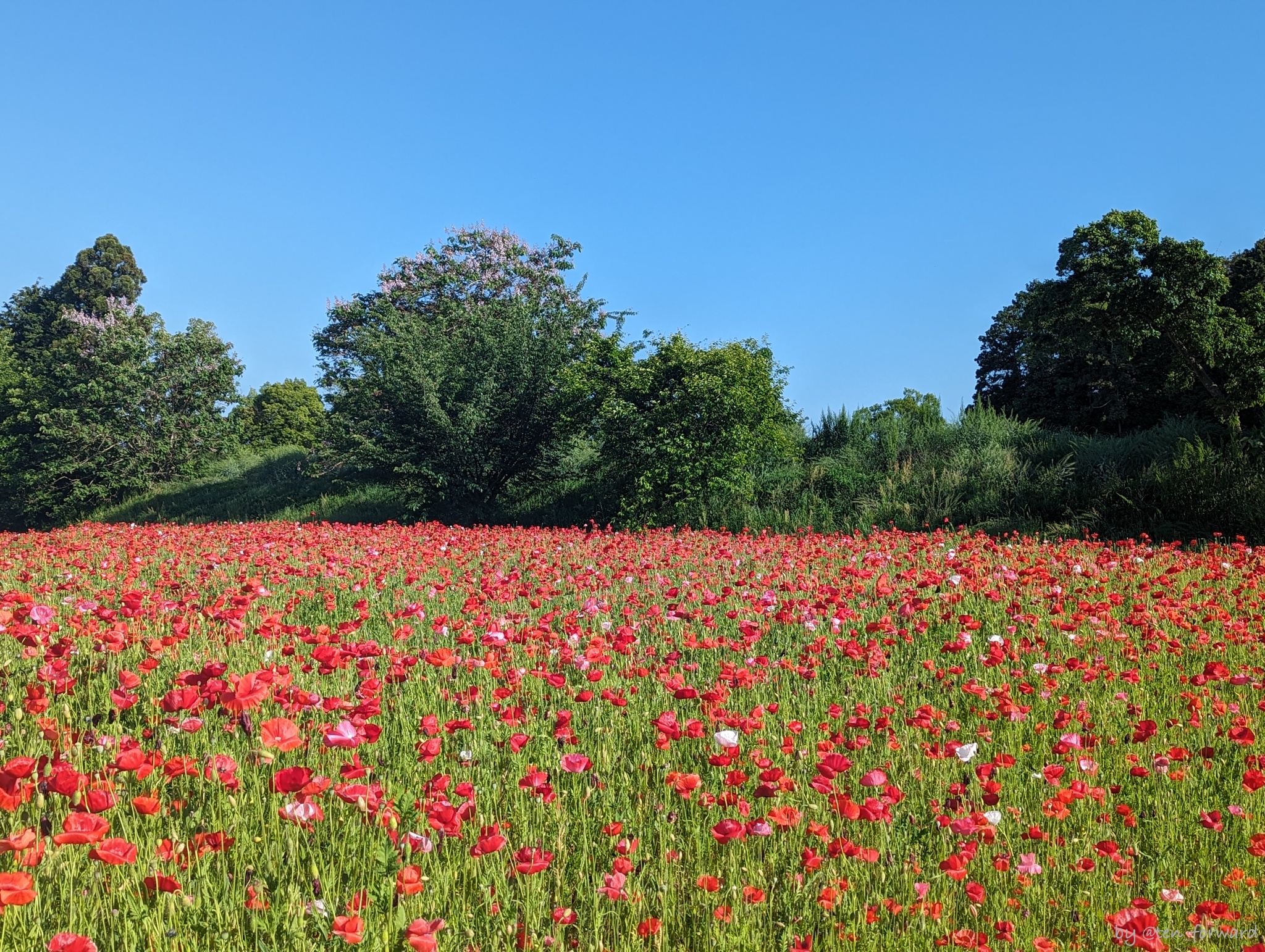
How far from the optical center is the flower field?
221cm

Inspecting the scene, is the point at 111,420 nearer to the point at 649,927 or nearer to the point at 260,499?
the point at 260,499

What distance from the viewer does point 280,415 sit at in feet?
164

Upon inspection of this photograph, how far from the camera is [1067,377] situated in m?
33.8

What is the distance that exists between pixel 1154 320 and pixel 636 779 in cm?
2895

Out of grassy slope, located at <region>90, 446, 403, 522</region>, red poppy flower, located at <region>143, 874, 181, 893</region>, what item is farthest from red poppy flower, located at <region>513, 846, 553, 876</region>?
grassy slope, located at <region>90, 446, 403, 522</region>

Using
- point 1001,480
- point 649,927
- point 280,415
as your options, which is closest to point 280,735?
point 649,927

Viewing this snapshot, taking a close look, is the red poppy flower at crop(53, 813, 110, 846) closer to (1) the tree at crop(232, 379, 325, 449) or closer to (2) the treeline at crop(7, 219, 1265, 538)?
(2) the treeline at crop(7, 219, 1265, 538)

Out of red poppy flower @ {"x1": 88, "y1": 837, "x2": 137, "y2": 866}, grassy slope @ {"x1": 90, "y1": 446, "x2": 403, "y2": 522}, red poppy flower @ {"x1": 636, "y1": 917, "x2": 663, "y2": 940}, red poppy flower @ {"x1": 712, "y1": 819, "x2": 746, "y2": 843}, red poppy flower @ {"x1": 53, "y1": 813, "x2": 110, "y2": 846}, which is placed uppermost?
grassy slope @ {"x1": 90, "y1": 446, "x2": 403, "y2": 522}

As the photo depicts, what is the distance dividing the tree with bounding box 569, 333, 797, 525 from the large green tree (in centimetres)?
1491

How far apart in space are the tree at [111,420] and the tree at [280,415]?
16980 mm

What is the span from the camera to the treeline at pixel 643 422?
44.5ft

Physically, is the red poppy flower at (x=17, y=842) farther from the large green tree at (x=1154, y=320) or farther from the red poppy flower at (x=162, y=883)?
the large green tree at (x=1154, y=320)

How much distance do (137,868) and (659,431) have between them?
13.7m

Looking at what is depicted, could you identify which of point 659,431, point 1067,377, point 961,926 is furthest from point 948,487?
point 1067,377
